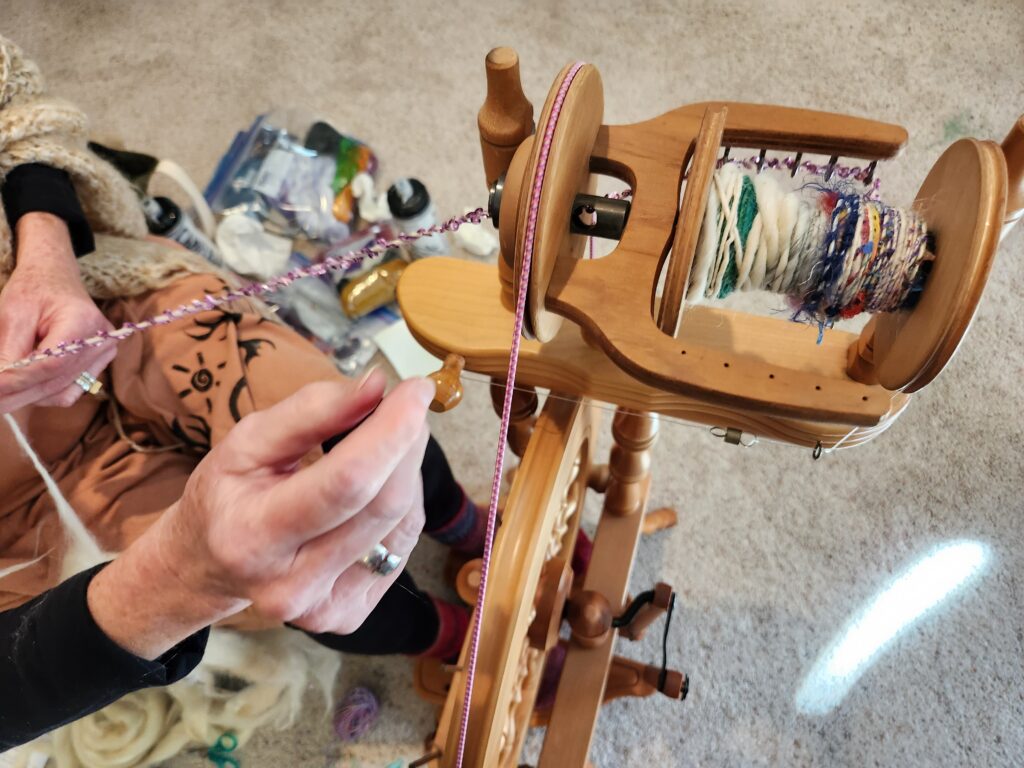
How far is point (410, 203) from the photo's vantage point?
1.36m

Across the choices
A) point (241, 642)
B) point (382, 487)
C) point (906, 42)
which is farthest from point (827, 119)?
point (906, 42)

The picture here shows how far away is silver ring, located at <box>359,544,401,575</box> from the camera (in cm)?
49

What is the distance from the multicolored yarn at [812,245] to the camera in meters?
0.51

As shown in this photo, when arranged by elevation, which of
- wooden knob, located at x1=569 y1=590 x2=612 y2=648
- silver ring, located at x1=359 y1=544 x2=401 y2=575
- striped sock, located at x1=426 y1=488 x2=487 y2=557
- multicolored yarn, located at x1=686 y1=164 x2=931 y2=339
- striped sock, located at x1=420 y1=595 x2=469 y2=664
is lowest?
striped sock, located at x1=420 y1=595 x2=469 y2=664

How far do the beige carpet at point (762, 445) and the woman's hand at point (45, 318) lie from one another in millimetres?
689

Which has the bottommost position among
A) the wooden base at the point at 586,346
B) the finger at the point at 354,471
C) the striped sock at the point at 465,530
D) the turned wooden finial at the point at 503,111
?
the striped sock at the point at 465,530

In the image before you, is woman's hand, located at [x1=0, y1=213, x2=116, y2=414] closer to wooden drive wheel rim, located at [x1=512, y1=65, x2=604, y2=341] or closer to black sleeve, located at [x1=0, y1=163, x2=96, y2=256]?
black sleeve, located at [x1=0, y1=163, x2=96, y2=256]

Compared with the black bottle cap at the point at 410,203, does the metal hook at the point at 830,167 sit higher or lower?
higher

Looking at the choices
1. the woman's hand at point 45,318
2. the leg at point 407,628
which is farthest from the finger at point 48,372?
the leg at point 407,628

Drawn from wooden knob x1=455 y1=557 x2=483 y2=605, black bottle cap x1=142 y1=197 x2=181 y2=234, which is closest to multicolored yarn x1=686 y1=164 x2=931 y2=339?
wooden knob x1=455 y1=557 x2=483 y2=605

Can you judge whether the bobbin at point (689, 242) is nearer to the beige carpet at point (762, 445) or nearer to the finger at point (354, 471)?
the finger at point (354, 471)

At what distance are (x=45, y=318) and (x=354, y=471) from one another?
1.88 feet

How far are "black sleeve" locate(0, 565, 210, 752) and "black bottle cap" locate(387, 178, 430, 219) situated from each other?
0.95m

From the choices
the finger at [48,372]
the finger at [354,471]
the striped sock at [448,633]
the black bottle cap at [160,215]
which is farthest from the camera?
the black bottle cap at [160,215]
